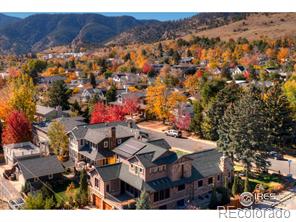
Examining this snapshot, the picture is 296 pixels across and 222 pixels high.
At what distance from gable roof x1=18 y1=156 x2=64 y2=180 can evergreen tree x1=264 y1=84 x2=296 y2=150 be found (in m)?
18.1

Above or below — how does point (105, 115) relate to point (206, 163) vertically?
above

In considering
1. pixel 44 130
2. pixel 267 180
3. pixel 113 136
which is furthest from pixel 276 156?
pixel 44 130

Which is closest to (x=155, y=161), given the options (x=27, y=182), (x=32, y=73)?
(x=27, y=182)

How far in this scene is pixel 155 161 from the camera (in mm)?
21906

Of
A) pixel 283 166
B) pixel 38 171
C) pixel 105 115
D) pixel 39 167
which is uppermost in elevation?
pixel 105 115

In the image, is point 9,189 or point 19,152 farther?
point 19,152

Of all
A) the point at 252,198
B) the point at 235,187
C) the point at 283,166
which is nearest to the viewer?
the point at 252,198

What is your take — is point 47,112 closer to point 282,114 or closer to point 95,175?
point 95,175

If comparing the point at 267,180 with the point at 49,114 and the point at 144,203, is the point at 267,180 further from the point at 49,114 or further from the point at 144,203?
the point at 49,114

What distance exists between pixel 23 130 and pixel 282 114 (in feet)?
76.2

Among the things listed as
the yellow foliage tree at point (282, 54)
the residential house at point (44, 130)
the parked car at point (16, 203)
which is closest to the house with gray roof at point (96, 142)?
the residential house at point (44, 130)

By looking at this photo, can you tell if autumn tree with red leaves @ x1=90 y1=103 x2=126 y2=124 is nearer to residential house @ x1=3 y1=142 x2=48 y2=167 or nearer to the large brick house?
residential house @ x1=3 y1=142 x2=48 y2=167

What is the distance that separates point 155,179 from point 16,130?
16329mm

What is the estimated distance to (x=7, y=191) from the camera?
24.9m
